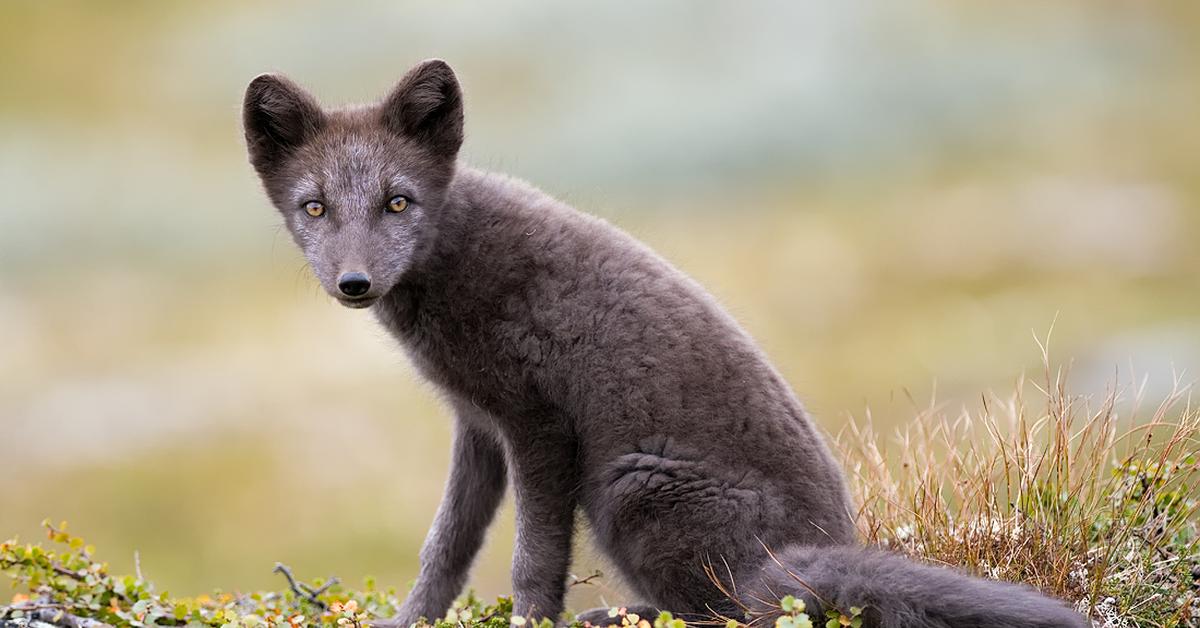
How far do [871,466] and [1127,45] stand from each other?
80.7 ft

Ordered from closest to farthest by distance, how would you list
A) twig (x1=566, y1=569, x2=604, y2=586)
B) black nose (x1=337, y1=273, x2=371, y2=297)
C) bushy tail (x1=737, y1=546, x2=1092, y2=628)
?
bushy tail (x1=737, y1=546, x2=1092, y2=628)
black nose (x1=337, y1=273, x2=371, y2=297)
twig (x1=566, y1=569, x2=604, y2=586)

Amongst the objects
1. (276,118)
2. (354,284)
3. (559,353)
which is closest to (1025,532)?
(559,353)

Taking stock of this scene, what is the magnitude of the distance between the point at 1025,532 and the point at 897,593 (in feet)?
3.95

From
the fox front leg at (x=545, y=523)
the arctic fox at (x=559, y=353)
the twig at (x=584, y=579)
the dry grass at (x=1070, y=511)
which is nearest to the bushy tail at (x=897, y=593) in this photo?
the arctic fox at (x=559, y=353)

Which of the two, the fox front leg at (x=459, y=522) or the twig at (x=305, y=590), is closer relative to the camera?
the fox front leg at (x=459, y=522)

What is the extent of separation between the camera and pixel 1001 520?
5.79 m

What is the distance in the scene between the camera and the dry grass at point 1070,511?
5.47 metres

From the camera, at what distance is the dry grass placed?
215 inches

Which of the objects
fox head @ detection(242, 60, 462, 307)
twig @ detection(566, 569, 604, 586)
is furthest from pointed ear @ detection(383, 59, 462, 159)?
twig @ detection(566, 569, 604, 586)

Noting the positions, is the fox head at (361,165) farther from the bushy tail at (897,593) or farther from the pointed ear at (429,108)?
the bushy tail at (897,593)

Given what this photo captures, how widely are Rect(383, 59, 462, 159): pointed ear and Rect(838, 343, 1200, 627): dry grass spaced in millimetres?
2692

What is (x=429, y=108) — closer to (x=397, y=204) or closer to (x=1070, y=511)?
(x=397, y=204)

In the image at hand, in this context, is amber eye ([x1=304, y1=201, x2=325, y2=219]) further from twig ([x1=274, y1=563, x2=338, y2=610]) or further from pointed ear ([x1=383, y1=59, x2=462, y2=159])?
twig ([x1=274, y1=563, x2=338, y2=610])

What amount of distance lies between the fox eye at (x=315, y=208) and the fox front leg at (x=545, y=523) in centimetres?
139
